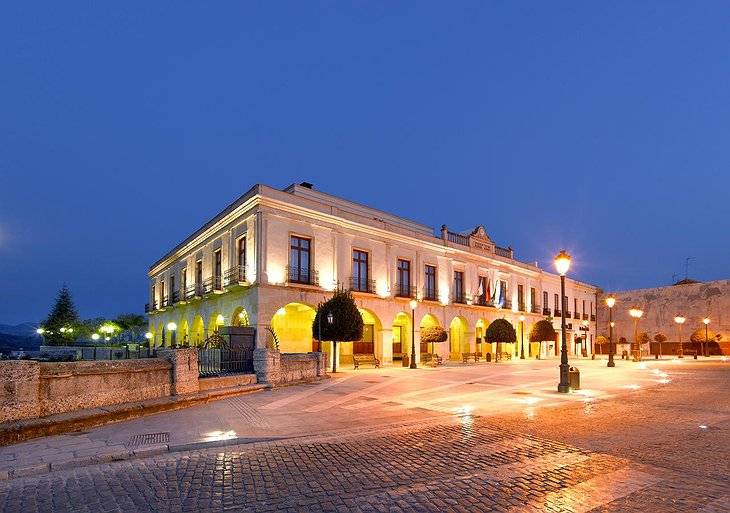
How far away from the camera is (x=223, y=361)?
49.7 ft

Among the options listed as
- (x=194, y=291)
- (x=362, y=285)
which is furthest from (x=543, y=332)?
(x=194, y=291)

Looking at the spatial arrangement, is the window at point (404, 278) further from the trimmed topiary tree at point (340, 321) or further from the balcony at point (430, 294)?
the trimmed topiary tree at point (340, 321)

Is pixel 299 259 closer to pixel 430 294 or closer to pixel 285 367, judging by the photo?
pixel 285 367

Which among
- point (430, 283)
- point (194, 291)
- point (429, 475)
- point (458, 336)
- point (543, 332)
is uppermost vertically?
point (430, 283)

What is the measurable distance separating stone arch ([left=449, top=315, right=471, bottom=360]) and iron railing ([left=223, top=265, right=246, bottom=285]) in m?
18.3

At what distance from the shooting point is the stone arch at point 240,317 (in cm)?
2492

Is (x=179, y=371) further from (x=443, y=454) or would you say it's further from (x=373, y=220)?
(x=373, y=220)

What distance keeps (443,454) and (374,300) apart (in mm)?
22362

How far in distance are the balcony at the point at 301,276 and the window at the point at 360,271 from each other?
9.99 ft

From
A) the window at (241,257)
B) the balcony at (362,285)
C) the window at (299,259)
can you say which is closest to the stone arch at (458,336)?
the balcony at (362,285)

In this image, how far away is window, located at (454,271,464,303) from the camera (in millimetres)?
36825

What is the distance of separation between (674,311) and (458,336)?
109 ft

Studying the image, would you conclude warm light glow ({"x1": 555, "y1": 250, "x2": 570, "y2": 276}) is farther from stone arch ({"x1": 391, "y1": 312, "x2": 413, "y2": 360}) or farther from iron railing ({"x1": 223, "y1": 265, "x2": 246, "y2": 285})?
stone arch ({"x1": 391, "y1": 312, "x2": 413, "y2": 360})

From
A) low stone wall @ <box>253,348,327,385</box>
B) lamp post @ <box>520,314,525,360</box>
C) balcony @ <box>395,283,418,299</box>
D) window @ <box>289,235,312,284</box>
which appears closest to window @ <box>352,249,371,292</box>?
balcony @ <box>395,283,418,299</box>
